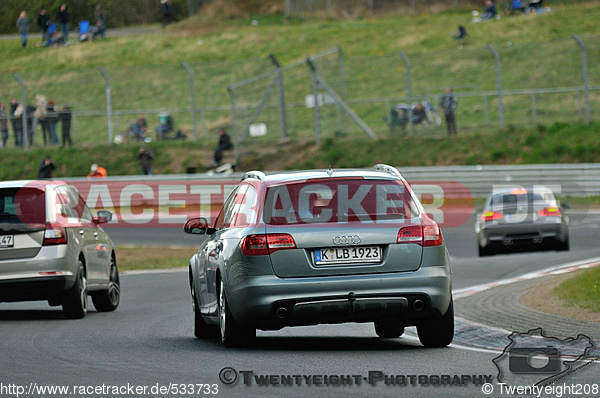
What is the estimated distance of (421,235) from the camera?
9891mm

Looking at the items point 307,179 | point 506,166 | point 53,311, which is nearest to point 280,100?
point 506,166

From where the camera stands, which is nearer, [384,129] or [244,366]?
[244,366]

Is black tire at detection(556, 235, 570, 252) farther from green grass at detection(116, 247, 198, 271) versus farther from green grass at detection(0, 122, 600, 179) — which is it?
green grass at detection(0, 122, 600, 179)

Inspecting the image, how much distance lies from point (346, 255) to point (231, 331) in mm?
1203

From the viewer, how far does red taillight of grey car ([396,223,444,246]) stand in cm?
984

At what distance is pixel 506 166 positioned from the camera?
3250 cm

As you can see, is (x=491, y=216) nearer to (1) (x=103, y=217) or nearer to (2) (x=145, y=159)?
(1) (x=103, y=217)

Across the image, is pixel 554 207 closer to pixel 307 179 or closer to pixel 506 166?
pixel 506 166

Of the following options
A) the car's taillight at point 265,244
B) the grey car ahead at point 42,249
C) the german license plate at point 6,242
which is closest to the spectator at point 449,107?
the grey car ahead at point 42,249

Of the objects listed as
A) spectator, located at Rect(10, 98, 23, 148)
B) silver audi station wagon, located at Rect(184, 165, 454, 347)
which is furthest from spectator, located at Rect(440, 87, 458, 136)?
silver audi station wagon, located at Rect(184, 165, 454, 347)

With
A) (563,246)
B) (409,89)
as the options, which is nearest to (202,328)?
(563,246)

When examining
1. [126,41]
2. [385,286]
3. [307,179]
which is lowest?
[385,286]

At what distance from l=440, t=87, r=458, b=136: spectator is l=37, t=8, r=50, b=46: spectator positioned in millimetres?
32111

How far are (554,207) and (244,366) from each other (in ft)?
46.8
